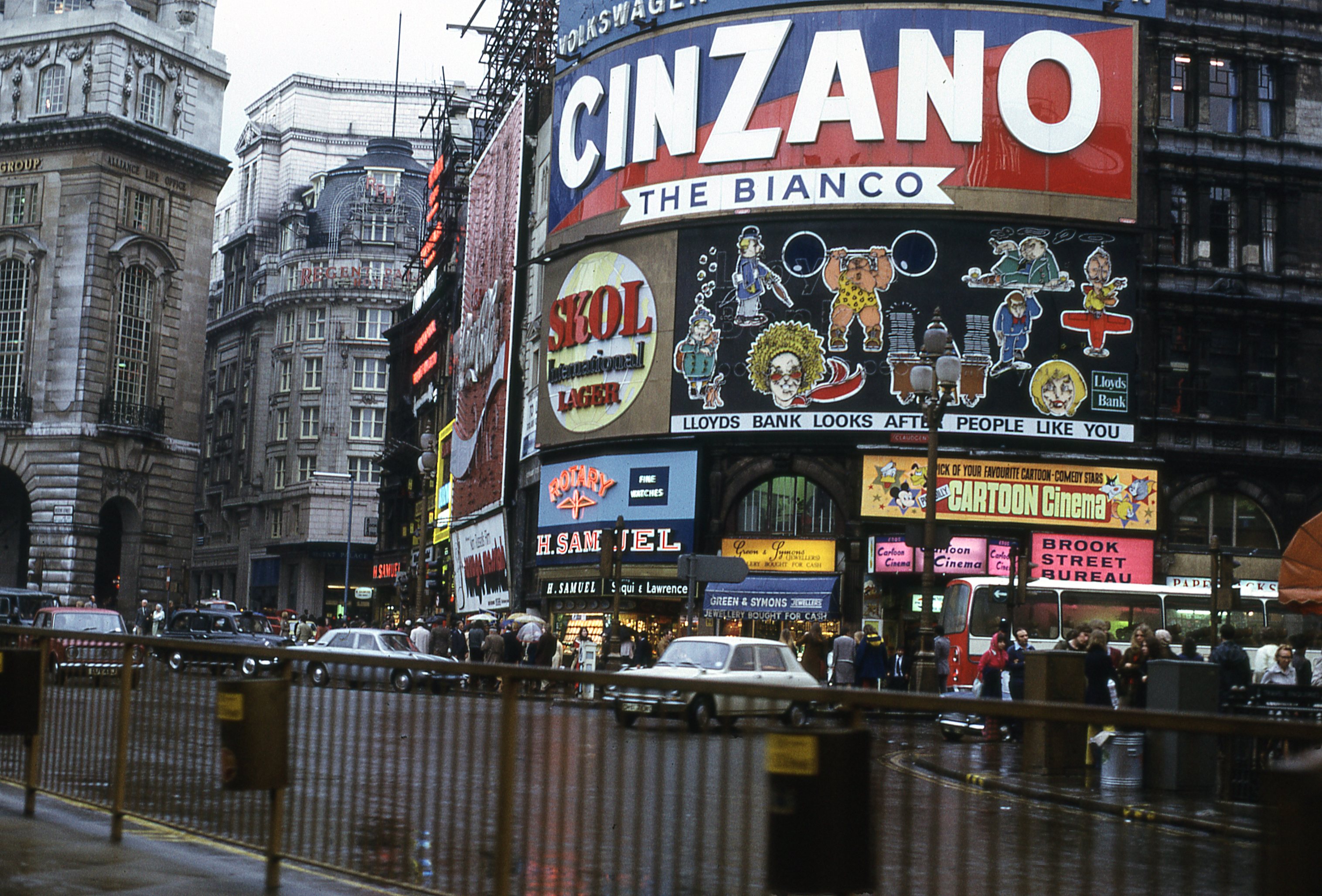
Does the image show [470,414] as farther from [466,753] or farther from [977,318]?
[466,753]

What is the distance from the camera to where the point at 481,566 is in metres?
58.4

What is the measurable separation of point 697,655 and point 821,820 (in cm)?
1882

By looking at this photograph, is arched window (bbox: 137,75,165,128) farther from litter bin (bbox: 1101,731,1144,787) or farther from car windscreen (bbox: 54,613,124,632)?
litter bin (bbox: 1101,731,1144,787)

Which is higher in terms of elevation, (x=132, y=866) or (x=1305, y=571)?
(x=1305, y=571)

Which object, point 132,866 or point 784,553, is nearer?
point 132,866

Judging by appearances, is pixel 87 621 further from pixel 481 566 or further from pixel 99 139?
pixel 99 139

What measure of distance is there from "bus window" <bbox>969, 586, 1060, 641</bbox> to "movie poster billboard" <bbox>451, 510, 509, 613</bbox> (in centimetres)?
2167

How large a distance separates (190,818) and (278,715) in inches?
55.9

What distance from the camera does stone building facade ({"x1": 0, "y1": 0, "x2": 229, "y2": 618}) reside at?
73.3 meters

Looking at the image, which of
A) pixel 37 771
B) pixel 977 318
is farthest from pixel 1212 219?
pixel 37 771

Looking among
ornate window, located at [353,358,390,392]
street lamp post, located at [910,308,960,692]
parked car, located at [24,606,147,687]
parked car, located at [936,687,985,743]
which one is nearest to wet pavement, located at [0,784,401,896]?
parked car, located at [24,606,147,687]

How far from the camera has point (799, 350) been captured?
44312 mm

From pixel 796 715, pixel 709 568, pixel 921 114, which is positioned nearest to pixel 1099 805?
pixel 796 715

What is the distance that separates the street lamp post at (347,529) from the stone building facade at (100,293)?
18.5 metres
